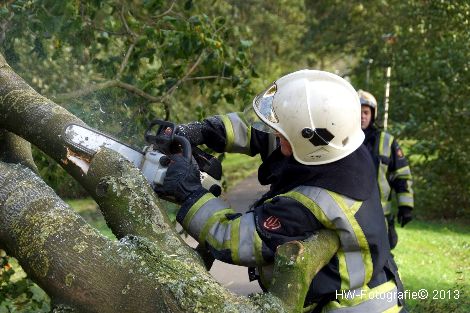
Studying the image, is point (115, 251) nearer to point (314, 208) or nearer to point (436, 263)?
point (314, 208)

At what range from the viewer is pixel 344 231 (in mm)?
2469

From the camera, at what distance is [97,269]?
197cm

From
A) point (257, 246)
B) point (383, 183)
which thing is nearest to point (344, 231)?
point (257, 246)

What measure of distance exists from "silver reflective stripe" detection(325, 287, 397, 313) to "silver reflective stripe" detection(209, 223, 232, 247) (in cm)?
50

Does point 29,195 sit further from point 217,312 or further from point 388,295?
point 388,295

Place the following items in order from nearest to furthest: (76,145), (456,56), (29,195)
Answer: (29,195) < (76,145) < (456,56)

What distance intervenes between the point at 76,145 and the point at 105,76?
3118mm

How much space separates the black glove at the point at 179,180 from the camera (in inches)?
94.3

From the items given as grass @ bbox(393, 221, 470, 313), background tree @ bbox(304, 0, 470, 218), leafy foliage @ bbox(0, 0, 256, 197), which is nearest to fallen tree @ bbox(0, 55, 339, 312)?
leafy foliage @ bbox(0, 0, 256, 197)

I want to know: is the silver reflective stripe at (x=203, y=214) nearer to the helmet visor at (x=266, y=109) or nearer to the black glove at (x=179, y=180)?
the black glove at (x=179, y=180)

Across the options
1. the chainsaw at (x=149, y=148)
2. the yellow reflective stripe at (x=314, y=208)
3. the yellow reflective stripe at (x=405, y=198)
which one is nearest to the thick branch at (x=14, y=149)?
the chainsaw at (x=149, y=148)

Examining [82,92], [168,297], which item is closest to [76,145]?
[168,297]

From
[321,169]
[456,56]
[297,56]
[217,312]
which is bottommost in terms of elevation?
[297,56]

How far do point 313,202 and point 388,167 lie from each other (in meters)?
4.50
